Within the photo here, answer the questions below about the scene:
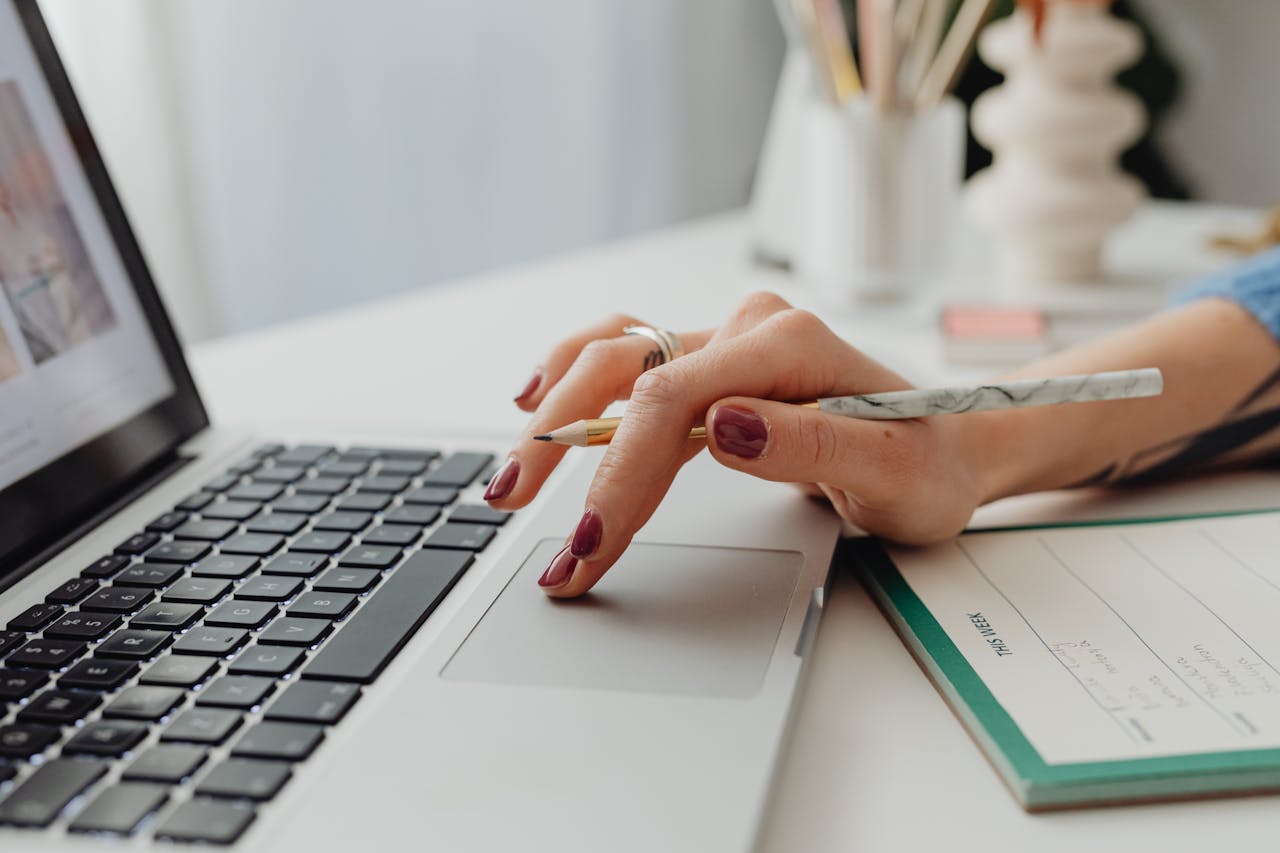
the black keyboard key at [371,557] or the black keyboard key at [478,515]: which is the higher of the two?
the black keyboard key at [371,557]

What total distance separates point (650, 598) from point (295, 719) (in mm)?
136

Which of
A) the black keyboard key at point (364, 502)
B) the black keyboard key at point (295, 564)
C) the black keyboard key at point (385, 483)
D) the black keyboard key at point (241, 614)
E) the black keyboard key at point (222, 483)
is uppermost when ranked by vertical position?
the black keyboard key at point (241, 614)

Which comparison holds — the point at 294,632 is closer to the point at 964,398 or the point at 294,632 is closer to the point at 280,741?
the point at 280,741

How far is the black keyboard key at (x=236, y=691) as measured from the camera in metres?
0.38

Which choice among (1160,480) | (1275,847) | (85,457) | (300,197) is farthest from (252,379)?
(300,197)

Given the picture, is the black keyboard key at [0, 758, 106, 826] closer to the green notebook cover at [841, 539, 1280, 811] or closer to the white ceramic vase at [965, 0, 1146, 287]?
the green notebook cover at [841, 539, 1280, 811]

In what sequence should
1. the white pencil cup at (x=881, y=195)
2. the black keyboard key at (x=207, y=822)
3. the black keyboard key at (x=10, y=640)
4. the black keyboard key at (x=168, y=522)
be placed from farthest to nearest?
the white pencil cup at (x=881, y=195) < the black keyboard key at (x=168, y=522) < the black keyboard key at (x=10, y=640) < the black keyboard key at (x=207, y=822)

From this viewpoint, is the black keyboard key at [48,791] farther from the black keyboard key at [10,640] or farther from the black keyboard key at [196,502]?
the black keyboard key at [196,502]

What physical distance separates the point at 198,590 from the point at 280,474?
0.13 m

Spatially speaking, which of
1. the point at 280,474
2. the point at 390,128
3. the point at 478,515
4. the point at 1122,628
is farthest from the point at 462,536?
the point at 390,128

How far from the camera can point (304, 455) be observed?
1.98 feet

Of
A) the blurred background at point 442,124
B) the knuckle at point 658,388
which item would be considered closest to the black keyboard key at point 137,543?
the knuckle at point 658,388

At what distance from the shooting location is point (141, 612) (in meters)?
0.45

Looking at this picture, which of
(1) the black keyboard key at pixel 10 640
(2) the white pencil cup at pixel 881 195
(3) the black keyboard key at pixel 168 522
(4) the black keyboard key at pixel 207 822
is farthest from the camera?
(2) the white pencil cup at pixel 881 195
